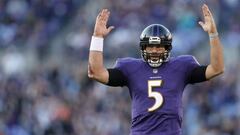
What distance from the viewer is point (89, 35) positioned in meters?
18.5

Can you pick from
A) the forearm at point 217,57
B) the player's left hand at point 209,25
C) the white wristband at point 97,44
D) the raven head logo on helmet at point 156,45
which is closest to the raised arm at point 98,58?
the white wristband at point 97,44

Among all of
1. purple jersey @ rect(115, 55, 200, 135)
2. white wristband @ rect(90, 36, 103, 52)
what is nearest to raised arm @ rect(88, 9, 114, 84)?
white wristband @ rect(90, 36, 103, 52)

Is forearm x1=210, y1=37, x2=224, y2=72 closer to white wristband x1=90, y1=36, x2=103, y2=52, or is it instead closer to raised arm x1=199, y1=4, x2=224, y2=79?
raised arm x1=199, y1=4, x2=224, y2=79

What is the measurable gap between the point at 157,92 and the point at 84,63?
9.89 m

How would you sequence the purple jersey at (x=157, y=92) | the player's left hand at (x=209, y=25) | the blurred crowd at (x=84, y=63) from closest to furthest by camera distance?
the purple jersey at (x=157, y=92) < the player's left hand at (x=209, y=25) < the blurred crowd at (x=84, y=63)

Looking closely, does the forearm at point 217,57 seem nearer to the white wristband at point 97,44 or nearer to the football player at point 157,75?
the football player at point 157,75

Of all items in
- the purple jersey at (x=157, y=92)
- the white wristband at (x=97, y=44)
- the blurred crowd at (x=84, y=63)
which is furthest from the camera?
the blurred crowd at (x=84, y=63)

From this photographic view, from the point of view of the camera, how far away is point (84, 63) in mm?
18125

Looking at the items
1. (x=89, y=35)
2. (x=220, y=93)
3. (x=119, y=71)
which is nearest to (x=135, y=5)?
(x=89, y=35)

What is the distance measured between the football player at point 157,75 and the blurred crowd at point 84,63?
248 inches

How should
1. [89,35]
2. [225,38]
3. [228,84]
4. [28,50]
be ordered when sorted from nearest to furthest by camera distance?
[228,84] < [225,38] < [89,35] < [28,50]

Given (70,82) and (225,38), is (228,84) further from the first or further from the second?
(70,82)

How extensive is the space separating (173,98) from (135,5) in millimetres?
10637

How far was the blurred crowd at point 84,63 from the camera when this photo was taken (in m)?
15.4
